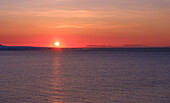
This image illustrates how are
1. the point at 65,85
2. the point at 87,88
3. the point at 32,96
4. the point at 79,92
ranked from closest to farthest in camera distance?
1. the point at 32,96
2. the point at 79,92
3. the point at 87,88
4. the point at 65,85

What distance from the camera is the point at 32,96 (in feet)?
48.9

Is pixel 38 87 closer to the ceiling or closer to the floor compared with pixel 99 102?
closer to the ceiling

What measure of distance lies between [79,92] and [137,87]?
178 inches

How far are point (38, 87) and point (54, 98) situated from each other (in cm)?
377

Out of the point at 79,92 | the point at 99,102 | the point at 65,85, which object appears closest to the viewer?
the point at 99,102

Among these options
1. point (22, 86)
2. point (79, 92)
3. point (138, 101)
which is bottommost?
point (138, 101)

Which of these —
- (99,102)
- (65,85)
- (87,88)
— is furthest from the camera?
(65,85)

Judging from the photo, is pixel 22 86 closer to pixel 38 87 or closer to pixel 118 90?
pixel 38 87

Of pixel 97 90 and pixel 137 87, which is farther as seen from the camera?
pixel 137 87

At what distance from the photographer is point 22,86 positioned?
59.9ft

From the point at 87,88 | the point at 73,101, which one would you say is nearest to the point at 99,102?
the point at 73,101

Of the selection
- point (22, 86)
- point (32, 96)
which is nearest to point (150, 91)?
point (32, 96)

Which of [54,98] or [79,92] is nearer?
[54,98]

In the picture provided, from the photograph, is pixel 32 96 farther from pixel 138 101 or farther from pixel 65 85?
pixel 138 101
